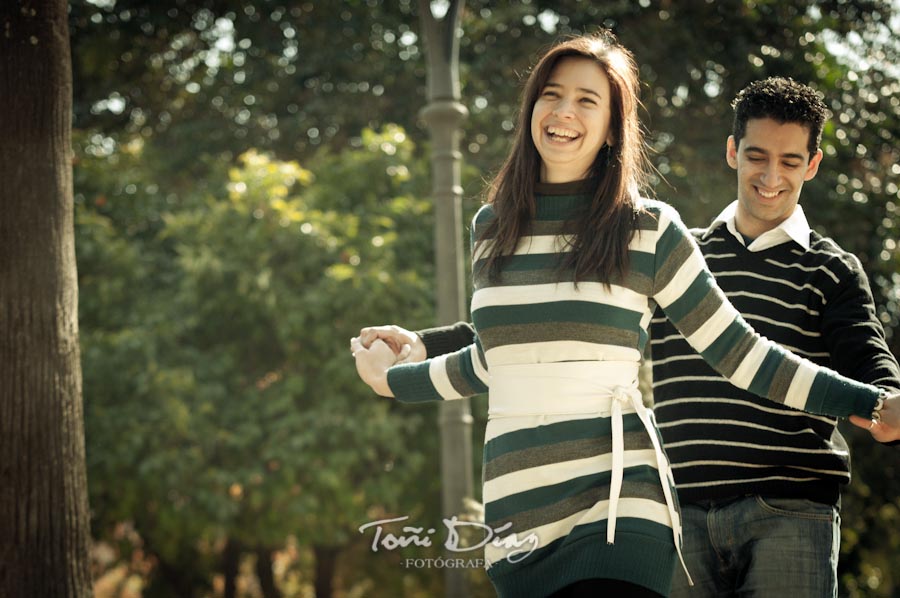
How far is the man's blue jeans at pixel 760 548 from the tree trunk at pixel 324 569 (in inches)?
275

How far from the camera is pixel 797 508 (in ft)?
8.66

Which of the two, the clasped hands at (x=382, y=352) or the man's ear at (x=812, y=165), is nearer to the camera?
the clasped hands at (x=382, y=352)

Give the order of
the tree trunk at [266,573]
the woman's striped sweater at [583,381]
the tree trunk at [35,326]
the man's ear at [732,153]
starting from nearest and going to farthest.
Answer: the woman's striped sweater at [583,381] < the man's ear at [732,153] < the tree trunk at [35,326] < the tree trunk at [266,573]

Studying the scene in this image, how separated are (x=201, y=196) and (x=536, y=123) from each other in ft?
23.1

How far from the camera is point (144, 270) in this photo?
8461 millimetres

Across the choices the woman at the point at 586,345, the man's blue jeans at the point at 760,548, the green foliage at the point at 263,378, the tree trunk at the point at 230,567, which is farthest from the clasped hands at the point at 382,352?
the tree trunk at the point at 230,567

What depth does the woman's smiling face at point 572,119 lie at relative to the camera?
7.30ft

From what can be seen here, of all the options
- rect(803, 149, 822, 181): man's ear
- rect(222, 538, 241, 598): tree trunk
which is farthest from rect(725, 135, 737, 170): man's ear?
rect(222, 538, 241, 598): tree trunk

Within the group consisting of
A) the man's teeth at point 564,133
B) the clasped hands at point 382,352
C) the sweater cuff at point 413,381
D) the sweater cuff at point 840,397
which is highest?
the man's teeth at point 564,133

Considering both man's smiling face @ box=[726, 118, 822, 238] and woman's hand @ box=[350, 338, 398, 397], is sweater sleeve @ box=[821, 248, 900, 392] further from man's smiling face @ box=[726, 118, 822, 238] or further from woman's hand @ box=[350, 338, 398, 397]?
woman's hand @ box=[350, 338, 398, 397]

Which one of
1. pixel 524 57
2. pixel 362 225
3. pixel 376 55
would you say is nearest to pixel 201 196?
pixel 362 225

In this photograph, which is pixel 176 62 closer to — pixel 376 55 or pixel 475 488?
pixel 376 55

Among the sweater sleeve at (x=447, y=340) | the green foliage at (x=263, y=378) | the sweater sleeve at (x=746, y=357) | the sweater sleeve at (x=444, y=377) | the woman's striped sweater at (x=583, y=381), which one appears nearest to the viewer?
the woman's striped sweater at (x=583, y=381)

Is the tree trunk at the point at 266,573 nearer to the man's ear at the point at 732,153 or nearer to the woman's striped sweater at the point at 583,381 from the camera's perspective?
the man's ear at the point at 732,153
